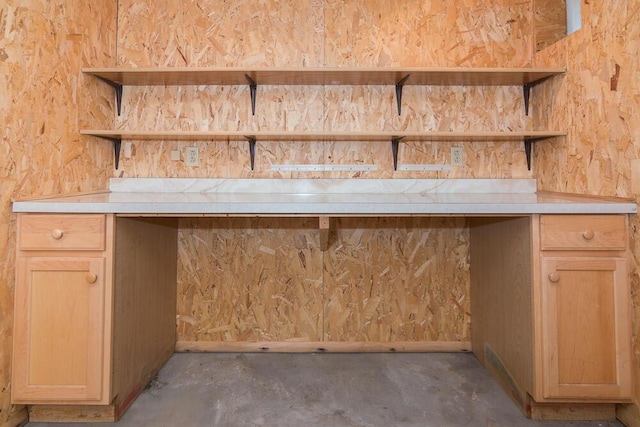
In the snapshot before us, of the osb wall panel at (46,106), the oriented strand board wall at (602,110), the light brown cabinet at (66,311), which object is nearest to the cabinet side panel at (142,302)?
the light brown cabinet at (66,311)

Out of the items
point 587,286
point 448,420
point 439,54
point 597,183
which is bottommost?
point 448,420

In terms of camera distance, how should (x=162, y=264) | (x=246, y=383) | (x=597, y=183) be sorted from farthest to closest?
(x=162, y=264) < (x=246, y=383) < (x=597, y=183)

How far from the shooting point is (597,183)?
5.37 ft

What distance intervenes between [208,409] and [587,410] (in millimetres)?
1598

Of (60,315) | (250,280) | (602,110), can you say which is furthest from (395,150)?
(60,315)

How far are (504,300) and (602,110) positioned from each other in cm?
95

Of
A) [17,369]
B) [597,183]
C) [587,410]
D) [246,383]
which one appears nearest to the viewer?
[17,369]

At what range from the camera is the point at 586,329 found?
1439mm

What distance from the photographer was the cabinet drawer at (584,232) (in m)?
1.44

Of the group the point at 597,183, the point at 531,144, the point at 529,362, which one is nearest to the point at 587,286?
the point at 529,362

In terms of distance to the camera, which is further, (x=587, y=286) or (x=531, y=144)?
(x=531, y=144)

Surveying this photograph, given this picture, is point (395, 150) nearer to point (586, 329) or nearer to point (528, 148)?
point (528, 148)

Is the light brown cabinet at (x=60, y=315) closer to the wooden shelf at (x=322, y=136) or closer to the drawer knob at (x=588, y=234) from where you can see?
the wooden shelf at (x=322, y=136)

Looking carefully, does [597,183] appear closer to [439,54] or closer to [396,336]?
[439,54]
